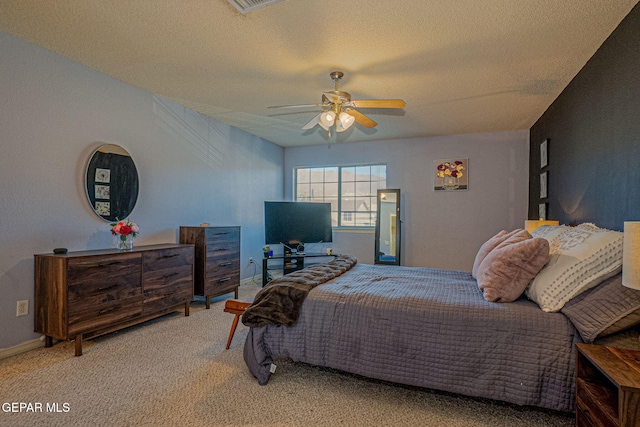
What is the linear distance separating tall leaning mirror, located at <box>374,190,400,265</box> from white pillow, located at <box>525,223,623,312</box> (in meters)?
3.41

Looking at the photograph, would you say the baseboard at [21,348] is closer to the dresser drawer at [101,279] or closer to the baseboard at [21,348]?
the baseboard at [21,348]

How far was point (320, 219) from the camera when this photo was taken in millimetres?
5391

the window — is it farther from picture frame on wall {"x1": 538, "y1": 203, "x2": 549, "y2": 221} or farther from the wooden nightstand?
the wooden nightstand

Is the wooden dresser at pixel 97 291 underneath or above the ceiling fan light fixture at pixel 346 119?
underneath

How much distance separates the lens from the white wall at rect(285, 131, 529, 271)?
484 centimetres

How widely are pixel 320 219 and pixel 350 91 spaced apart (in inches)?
96.1

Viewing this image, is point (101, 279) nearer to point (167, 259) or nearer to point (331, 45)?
point (167, 259)

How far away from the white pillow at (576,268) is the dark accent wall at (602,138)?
1.79 feet

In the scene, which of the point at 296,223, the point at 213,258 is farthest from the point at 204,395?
the point at 296,223

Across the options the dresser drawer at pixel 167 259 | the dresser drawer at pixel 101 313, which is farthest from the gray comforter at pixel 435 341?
the dresser drawer at pixel 167 259

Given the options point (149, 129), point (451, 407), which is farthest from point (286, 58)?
point (451, 407)

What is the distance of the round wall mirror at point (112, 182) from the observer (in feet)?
9.77

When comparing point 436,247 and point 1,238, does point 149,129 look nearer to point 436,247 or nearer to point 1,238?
point 1,238
